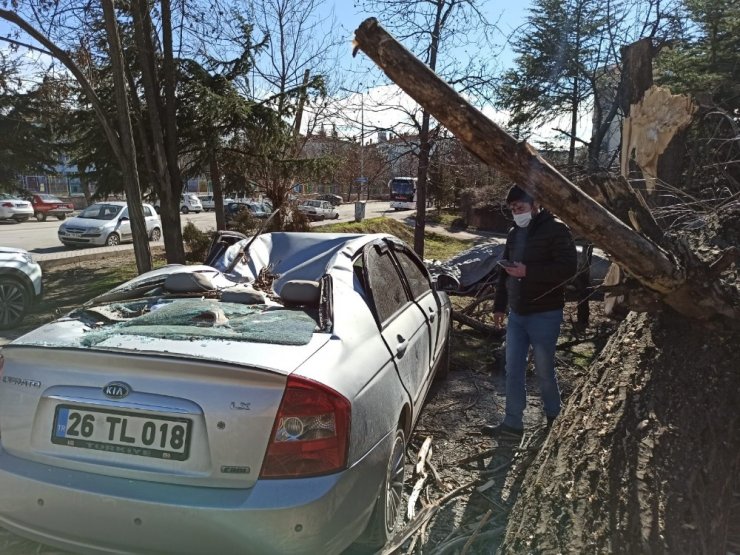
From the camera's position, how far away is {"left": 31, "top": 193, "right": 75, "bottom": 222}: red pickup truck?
98.7ft

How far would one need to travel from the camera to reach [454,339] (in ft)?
22.3

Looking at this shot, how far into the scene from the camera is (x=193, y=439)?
203 cm

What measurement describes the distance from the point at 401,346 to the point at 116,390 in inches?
59.5

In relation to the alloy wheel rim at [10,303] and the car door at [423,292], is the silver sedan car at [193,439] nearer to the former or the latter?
the car door at [423,292]

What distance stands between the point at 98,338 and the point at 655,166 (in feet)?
20.3

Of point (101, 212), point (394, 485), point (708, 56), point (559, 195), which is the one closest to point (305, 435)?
point (394, 485)

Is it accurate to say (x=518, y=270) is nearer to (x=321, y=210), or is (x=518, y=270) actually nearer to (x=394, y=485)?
(x=394, y=485)

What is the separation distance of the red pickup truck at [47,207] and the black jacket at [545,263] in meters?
32.3

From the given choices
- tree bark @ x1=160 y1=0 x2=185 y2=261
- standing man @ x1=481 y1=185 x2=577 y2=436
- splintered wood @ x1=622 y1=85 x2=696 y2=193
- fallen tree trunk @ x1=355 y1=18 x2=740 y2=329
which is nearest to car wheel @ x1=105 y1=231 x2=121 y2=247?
tree bark @ x1=160 y1=0 x2=185 y2=261

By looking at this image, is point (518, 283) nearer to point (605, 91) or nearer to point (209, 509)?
point (209, 509)

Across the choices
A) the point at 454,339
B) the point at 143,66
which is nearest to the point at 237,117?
the point at 143,66

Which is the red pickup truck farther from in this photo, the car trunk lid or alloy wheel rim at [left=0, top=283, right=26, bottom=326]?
the car trunk lid

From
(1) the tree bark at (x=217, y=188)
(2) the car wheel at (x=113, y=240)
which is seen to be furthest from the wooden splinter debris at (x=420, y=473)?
(2) the car wheel at (x=113, y=240)

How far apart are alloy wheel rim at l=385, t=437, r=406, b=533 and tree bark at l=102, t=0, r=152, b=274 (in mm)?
6194
